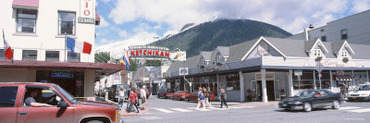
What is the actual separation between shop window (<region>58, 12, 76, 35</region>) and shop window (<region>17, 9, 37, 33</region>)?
157cm

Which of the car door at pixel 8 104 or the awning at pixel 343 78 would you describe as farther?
the awning at pixel 343 78

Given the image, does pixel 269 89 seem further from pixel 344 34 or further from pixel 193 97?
pixel 344 34

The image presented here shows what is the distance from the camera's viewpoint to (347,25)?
45688mm

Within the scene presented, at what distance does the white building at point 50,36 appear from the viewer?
17.0m

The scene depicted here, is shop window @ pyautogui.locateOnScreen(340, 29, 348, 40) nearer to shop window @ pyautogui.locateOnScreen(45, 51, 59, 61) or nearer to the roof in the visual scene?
the roof

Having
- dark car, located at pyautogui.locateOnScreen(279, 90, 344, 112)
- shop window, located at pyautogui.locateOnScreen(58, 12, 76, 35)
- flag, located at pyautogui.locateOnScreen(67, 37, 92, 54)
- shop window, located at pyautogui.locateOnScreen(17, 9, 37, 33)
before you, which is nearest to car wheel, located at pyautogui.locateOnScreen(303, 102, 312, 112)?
dark car, located at pyautogui.locateOnScreen(279, 90, 344, 112)

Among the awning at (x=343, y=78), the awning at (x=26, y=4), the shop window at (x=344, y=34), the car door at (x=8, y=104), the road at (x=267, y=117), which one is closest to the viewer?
the car door at (x=8, y=104)

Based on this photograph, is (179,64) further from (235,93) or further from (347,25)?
(347,25)

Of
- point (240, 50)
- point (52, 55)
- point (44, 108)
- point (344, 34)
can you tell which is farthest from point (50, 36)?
point (344, 34)

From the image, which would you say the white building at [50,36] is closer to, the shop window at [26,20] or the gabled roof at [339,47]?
the shop window at [26,20]

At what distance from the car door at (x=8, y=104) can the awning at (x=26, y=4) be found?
1286 centimetres

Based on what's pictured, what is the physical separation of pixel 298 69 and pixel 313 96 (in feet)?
38.9

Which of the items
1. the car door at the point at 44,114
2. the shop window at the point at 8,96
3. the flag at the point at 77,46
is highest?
the flag at the point at 77,46

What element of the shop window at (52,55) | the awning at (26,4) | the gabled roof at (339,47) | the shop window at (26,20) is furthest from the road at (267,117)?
the gabled roof at (339,47)
